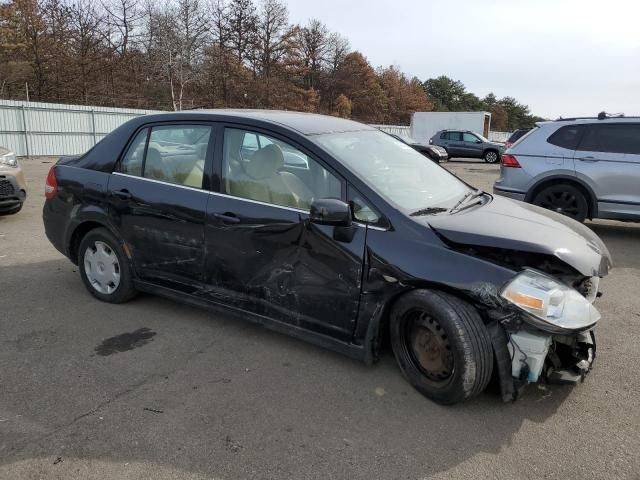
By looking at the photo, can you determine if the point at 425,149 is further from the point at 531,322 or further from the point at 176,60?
the point at 176,60

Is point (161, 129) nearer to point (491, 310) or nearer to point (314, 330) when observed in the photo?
point (314, 330)

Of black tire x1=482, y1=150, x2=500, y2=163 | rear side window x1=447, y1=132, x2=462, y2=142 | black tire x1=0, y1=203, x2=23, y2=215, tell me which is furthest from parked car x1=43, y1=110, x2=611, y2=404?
rear side window x1=447, y1=132, x2=462, y2=142

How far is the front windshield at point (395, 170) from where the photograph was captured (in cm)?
338

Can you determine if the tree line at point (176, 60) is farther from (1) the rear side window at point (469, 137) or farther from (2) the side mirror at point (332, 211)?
(2) the side mirror at point (332, 211)

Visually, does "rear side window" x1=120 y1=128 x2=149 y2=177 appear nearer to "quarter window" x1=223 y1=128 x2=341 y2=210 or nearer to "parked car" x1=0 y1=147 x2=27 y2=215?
"quarter window" x1=223 y1=128 x2=341 y2=210

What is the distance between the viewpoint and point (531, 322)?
107 inches

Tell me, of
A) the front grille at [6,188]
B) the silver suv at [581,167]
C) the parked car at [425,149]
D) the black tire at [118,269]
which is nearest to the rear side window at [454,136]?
the parked car at [425,149]

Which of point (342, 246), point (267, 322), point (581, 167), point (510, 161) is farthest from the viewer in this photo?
point (510, 161)

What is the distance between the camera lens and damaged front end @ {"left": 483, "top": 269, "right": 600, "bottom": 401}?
273 centimetres

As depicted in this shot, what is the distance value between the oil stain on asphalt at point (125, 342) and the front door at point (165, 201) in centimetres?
42

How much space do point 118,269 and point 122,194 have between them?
679mm

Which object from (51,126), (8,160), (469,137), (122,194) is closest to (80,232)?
(122,194)

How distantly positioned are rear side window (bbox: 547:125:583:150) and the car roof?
4768mm

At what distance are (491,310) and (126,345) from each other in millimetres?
2577
